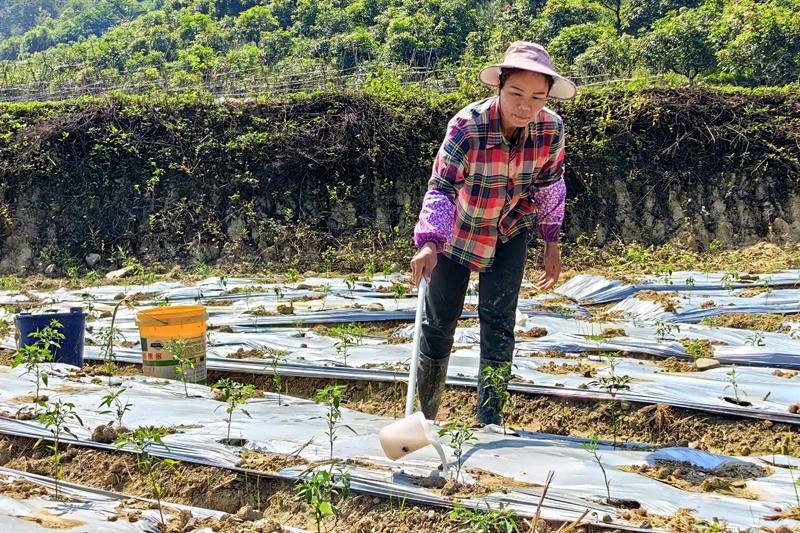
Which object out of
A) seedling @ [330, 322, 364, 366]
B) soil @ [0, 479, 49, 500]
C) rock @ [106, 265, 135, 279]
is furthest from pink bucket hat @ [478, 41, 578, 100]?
rock @ [106, 265, 135, 279]

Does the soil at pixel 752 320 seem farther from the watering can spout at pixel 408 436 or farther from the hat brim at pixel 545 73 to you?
the watering can spout at pixel 408 436

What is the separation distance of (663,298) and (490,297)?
346 cm

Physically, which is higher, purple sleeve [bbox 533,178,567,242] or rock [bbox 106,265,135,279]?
purple sleeve [bbox 533,178,567,242]

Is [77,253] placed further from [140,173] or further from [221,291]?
[221,291]

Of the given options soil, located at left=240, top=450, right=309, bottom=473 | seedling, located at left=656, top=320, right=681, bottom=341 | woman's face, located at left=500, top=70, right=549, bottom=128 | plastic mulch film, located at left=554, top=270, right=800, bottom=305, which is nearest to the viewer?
soil, located at left=240, top=450, right=309, bottom=473

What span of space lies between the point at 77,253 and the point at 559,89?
8.65m

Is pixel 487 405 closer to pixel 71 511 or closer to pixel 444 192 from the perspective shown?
pixel 444 192

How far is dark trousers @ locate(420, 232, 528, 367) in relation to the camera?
301 cm

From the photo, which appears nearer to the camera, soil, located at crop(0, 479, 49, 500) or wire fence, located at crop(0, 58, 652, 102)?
soil, located at crop(0, 479, 49, 500)

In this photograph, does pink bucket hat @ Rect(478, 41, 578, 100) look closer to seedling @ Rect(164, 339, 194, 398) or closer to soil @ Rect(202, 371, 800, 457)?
soil @ Rect(202, 371, 800, 457)

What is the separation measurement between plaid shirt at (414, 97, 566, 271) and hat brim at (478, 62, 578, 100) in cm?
7

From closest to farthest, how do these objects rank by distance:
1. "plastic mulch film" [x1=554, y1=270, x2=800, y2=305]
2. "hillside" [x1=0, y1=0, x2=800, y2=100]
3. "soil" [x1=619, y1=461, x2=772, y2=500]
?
"soil" [x1=619, y1=461, x2=772, y2=500] < "plastic mulch film" [x1=554, y1=270, x2=800, y2=305] < "hillside" [x1=0, y1=0, x2=800, y2=100]

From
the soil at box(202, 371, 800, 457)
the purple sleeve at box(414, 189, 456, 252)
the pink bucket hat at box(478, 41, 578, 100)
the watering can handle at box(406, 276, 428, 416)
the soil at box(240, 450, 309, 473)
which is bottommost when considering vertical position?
the soil at box(202, 371, 800, 457)

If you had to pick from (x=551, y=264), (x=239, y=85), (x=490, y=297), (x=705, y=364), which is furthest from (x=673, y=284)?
(x=239, y=85)
